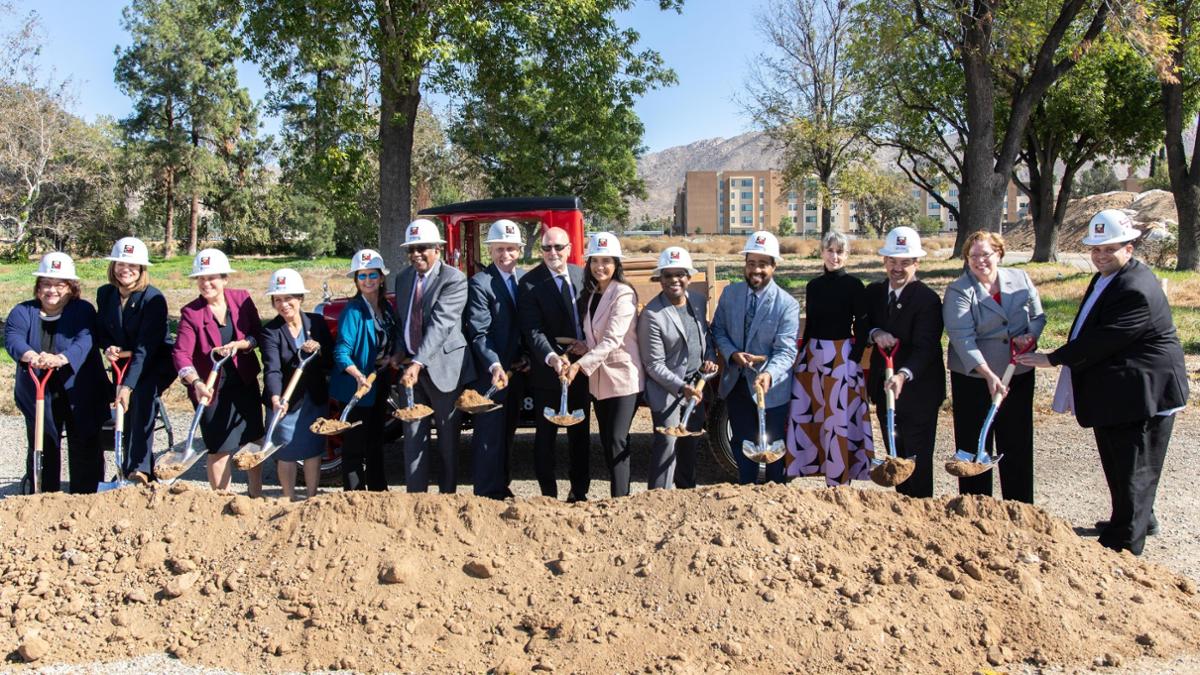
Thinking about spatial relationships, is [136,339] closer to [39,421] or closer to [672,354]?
[39,421]

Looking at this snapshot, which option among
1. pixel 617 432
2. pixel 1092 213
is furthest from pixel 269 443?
pixel 1092 213

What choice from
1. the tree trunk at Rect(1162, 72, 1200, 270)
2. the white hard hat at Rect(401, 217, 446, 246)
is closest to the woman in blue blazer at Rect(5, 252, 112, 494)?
the white hard hat at Rect(401, 217, 446, 246)

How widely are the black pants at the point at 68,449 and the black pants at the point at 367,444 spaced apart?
1492mm

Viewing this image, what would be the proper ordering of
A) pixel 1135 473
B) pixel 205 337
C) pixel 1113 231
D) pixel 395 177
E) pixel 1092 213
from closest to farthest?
pixel 1113 231
pixel 1135 473
pixel 205 337
pixel 395 177
pixel 1092 213

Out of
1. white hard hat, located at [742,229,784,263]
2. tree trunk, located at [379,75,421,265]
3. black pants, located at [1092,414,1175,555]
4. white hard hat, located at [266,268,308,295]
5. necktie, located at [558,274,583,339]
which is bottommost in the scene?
black pants, located at [1092,414,1175,555]

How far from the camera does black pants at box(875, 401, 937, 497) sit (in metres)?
4.88

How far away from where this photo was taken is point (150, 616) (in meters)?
3.84

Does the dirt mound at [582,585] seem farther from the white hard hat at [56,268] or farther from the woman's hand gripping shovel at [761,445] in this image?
the white hard hat at [56,268]

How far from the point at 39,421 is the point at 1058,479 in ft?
21.3

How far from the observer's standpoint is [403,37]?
10656 mm

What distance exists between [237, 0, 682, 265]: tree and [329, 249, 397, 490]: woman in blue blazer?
612 centimetres

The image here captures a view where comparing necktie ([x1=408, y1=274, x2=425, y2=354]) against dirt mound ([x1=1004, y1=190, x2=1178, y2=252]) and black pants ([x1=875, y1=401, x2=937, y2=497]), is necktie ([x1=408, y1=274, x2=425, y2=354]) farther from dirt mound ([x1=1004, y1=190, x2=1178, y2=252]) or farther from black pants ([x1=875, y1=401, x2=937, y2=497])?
dirt mound ([x1=1004, y1=190, x2=1178, y2=252])

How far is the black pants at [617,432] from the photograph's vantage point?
5.00 meters

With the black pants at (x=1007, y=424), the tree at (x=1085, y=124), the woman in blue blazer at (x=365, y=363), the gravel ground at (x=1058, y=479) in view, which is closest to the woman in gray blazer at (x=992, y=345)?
the black pants at (x=1007, y=424)
